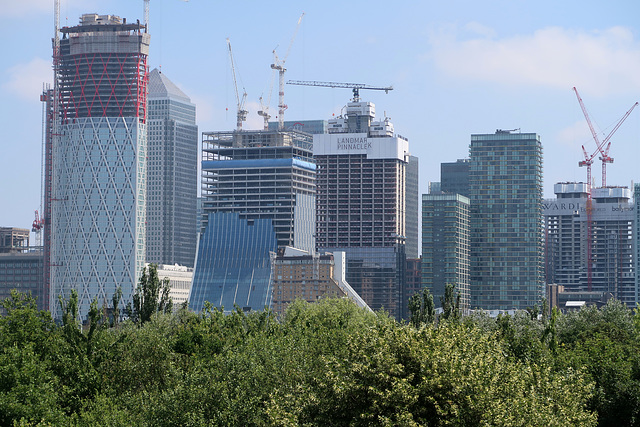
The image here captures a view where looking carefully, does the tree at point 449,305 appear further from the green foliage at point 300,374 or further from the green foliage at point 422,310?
the green foliage at point 422,310

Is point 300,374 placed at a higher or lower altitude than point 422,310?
lower

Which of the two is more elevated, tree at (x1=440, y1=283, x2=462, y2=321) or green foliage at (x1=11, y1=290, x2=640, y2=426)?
tree at (x1=440, y1=283, x2=462, y2=321)

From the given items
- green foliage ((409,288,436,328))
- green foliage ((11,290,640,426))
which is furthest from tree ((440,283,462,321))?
green foliage ((409,288,436,328))

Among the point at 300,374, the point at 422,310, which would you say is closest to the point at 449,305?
the point at 422,310

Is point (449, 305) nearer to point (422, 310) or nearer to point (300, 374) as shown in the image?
point (422, 310)

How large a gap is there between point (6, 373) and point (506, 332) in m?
50.6

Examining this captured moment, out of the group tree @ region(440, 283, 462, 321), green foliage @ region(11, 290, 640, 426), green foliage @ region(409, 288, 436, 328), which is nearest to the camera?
green foliage @ region(11, 290, 640, 426)

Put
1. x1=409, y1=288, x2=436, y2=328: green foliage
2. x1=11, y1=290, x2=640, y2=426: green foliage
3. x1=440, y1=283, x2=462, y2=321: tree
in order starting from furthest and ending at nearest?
x1=409, y1=288, x2=436, y2=328: green foliage < x1=440, y1=283, x2=462, y2=321: tree < x1=11, y1=290, x2=640, y2=426: green foliage

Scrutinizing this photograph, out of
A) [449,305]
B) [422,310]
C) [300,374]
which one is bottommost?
[300,374]

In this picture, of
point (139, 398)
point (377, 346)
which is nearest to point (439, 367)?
point (377, 346)

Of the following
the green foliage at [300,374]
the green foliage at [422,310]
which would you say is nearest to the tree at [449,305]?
the green foliage at [300,374]

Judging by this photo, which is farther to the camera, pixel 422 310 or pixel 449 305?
pixel 449 305

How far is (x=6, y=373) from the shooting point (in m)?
99.4

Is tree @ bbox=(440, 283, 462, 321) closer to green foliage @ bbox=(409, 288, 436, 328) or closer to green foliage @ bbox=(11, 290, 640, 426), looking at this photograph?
green foliage @ bbox=(11, 290, 640, 426)
